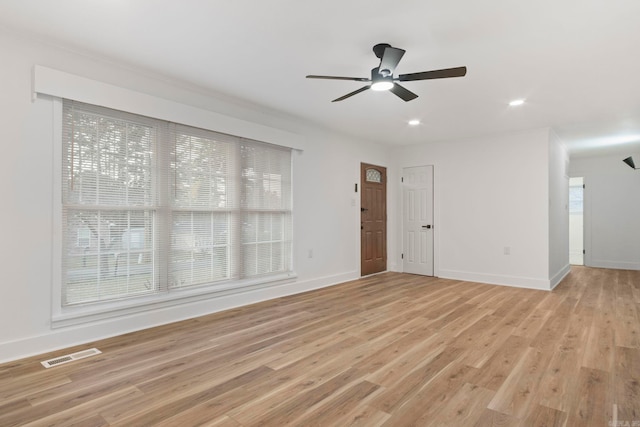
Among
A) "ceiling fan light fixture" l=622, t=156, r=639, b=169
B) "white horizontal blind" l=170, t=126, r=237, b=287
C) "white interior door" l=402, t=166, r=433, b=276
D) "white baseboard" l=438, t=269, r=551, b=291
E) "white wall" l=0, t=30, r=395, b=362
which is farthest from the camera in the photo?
"ceiling fan light fixture" l=622, t=156, r=639, b=169

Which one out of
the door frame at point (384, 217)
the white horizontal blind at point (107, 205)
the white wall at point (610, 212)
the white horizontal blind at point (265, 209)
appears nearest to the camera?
the white horizontal blind at point (107, 205)

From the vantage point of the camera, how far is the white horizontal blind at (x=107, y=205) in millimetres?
2963

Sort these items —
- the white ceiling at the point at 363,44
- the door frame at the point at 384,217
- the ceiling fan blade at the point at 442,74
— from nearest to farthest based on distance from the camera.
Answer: the white ceiling at the point at 363,44 < the ceiling fan blade at the point at 442,74 < the door frame at the point at 384,217

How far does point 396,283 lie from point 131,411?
177 inches

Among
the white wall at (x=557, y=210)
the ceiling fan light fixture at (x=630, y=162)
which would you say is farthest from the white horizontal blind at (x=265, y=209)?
the ceiling fan light fixture at (x=630, y=162)

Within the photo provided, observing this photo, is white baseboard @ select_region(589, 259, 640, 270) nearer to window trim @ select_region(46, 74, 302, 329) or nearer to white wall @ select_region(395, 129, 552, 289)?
white wall @ select_region(395, 129, 552, 289)

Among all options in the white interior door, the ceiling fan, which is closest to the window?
the ceiling fan

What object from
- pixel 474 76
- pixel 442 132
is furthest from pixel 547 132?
pixel 474 76

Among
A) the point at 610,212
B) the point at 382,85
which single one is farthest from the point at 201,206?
the point at 610,212

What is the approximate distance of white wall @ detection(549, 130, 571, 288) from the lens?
217 inches

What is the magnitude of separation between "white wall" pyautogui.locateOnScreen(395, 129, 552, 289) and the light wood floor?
1.56 meters

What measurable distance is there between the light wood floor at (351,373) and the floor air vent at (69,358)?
2.7 inches

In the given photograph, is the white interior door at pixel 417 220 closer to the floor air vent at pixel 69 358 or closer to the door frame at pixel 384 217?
the door frame at pixel 384 217

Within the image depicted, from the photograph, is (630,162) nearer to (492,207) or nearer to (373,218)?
(492,207)
